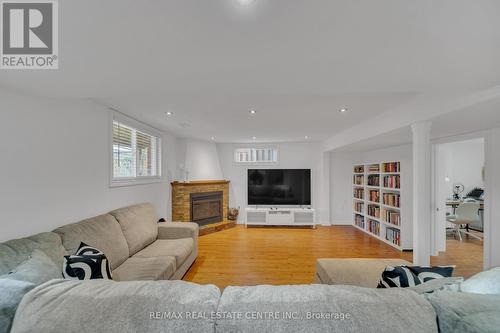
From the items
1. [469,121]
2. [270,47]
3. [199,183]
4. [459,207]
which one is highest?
[270,47]

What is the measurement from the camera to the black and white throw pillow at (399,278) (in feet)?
4.00

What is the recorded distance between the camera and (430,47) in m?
1.20

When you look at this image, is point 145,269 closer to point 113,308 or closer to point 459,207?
point 113,308

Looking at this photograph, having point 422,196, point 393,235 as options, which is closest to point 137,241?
point 422,196

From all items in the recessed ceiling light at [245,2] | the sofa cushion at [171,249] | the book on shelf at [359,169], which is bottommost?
the sofa cushion at [171,249]

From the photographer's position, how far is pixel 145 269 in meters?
2.17

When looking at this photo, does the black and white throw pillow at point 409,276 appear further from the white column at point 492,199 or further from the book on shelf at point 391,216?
the book on shelf at point 391,216

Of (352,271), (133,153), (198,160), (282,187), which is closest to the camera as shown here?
(352,271)

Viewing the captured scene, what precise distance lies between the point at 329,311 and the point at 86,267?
1.60 meters

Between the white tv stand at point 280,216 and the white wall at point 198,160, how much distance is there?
4.67 feet

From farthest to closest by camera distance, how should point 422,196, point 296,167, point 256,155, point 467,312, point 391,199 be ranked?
point 256,155 < point 296,167 < point 391,199 < point 422,196 < point 467,312

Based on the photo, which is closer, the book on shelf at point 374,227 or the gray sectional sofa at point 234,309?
the gray sectional sofa at point 234,309

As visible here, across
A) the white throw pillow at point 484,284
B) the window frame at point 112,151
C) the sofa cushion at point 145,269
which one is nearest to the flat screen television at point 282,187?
the window frame at point 112,151

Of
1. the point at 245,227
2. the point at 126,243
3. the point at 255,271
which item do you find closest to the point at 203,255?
the point at 255,271
